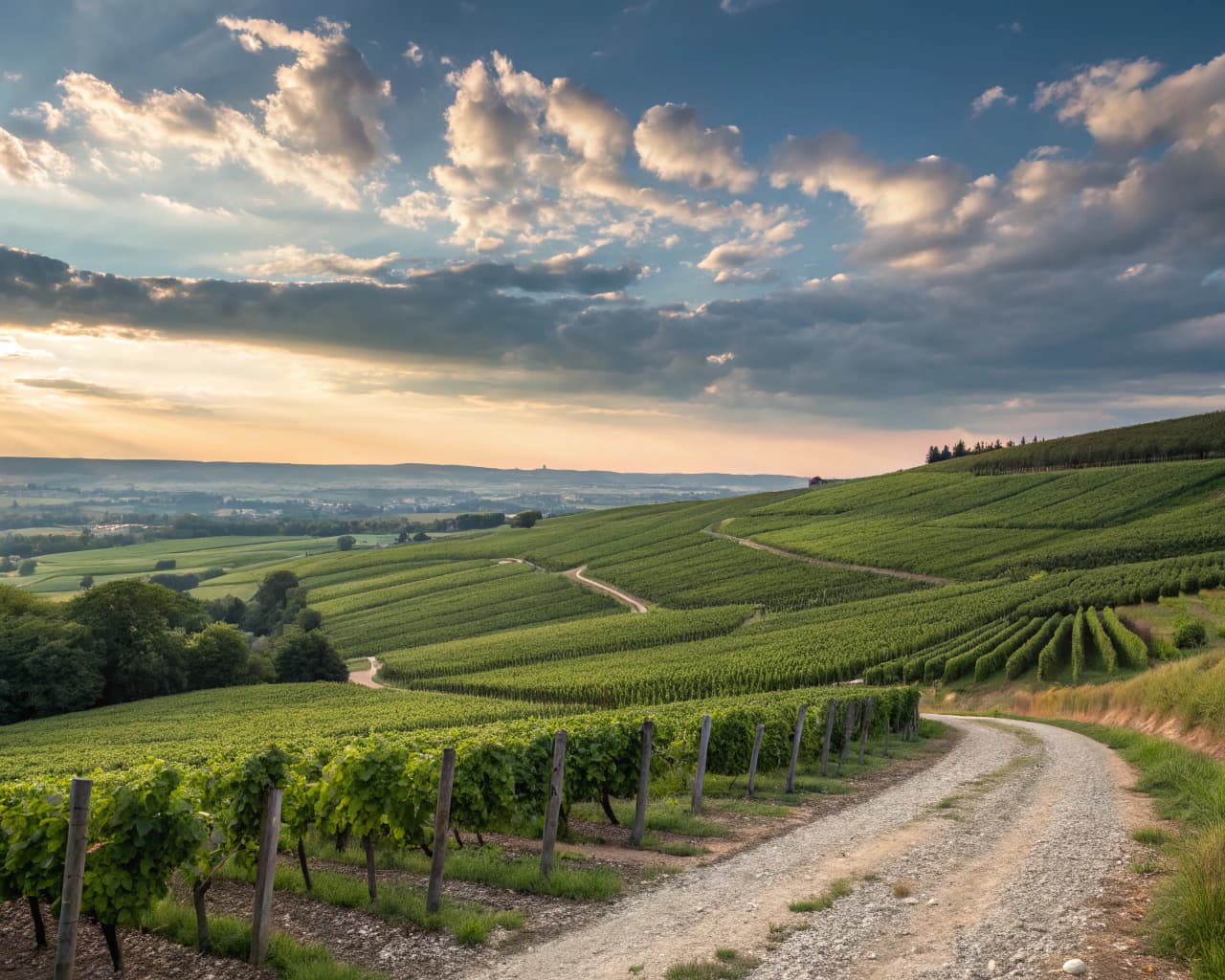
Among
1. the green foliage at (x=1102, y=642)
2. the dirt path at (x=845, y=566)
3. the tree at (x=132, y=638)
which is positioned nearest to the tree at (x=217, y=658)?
the tree at (x=132, y=638)

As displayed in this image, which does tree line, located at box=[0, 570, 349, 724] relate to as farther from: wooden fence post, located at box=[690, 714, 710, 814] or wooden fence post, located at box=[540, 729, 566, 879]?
wooden fence post, located at box=[540, 729, 566, 879]

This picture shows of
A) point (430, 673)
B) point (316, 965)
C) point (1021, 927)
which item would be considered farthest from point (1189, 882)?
point (430, 673)

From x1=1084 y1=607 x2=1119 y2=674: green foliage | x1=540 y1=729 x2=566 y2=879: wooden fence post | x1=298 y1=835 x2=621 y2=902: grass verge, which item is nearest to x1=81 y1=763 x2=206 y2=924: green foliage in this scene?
Result: x1=298 y1=835 x2=621 y2=902: grass verge

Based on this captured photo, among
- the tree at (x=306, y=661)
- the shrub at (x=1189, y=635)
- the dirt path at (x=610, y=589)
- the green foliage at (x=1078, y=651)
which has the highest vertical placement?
the shrub at (x=1189, y=635)

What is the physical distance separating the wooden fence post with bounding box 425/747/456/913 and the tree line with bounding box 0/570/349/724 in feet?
210

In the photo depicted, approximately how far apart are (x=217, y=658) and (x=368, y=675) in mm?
14764

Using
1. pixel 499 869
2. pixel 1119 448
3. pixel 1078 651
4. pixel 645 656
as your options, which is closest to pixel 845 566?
pixel 645 656

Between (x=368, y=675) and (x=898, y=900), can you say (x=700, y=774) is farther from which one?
(x=368, y=675)

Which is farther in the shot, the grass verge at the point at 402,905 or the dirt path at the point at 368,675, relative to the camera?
the dirt path at the point at 368,675

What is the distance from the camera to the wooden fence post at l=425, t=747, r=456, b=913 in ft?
29.7

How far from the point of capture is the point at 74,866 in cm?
681

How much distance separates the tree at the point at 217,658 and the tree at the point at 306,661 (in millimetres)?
3387

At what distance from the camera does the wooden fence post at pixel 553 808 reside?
34.3 feet

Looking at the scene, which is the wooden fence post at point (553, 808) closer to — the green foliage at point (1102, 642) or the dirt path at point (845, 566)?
the green foliage at point (1102, 642)
